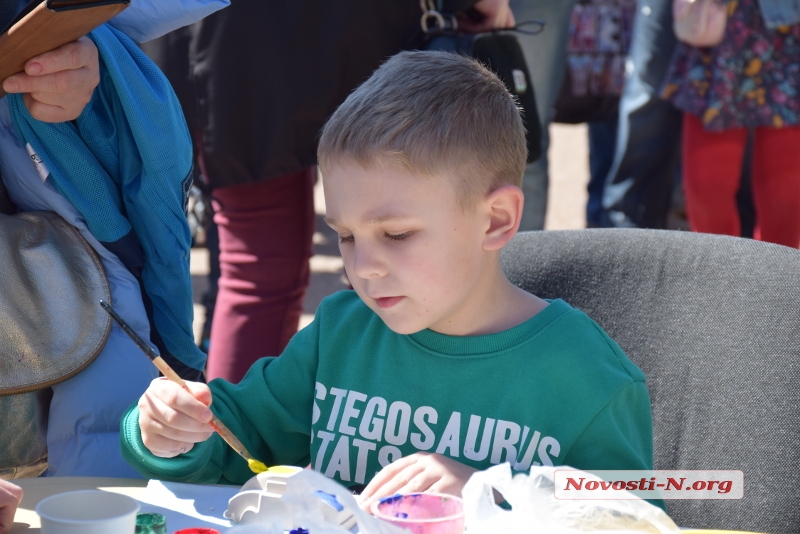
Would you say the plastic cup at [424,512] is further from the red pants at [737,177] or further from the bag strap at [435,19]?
the red pants at [737,177]

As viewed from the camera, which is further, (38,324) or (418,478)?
(38,324)

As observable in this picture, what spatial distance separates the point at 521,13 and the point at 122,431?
2032 mm

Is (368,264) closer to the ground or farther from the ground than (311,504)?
farther from the ground

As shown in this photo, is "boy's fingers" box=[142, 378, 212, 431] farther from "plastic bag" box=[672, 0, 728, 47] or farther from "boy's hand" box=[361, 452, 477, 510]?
"plastic bag" box=[672, 0, 728, 47]

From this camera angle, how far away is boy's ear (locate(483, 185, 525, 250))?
1399mm

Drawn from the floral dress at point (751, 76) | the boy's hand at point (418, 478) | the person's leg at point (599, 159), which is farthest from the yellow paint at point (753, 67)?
the boy's hand at point (418, 478)

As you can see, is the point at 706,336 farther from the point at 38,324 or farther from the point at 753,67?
the point at 753,67

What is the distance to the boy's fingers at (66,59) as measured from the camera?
57.4 inches

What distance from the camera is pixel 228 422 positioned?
1.46 metres

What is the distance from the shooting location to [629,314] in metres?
1.59

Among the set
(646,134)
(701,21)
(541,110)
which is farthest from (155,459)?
(646,134)

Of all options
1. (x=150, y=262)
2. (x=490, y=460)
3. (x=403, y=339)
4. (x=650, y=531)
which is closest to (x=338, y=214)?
(x=403, y=339)

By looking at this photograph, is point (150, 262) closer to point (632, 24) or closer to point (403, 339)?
point (403, 339)

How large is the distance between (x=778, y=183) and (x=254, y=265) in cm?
181
